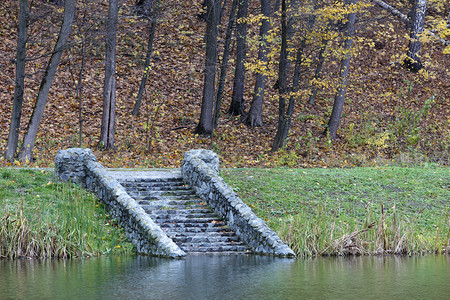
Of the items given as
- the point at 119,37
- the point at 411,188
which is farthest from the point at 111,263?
the point at 119,37

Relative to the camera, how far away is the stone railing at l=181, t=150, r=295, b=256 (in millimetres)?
10758

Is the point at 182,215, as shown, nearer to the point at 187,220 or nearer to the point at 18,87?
the point at 187,220

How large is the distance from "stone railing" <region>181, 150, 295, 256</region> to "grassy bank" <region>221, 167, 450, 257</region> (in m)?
0.37

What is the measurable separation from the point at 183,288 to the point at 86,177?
672cm

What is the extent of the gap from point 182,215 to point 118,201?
1.39 meters

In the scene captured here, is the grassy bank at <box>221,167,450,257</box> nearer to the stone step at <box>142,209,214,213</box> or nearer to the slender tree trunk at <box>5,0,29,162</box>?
the stone step at <box>142,209,214,213</box>

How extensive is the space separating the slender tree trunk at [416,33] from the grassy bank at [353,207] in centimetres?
1123

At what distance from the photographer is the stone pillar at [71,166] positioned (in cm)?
1354

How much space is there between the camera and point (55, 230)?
395 inches

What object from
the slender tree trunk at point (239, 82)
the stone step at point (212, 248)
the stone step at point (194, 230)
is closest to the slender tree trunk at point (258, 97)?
the slender tree trunk at point (239, 82)

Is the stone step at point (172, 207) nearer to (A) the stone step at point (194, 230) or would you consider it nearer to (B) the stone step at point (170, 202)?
(B) the stone step at point (170, 202)

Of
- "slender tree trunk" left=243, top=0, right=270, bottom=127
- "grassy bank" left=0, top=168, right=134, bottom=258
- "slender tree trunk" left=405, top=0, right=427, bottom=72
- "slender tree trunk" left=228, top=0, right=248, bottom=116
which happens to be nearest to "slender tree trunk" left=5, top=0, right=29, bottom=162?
"grassy bank" left=0, top=168, right=134, bottom=258

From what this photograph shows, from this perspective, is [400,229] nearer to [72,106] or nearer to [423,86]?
[72,106]

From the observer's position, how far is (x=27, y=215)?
35.4ft
